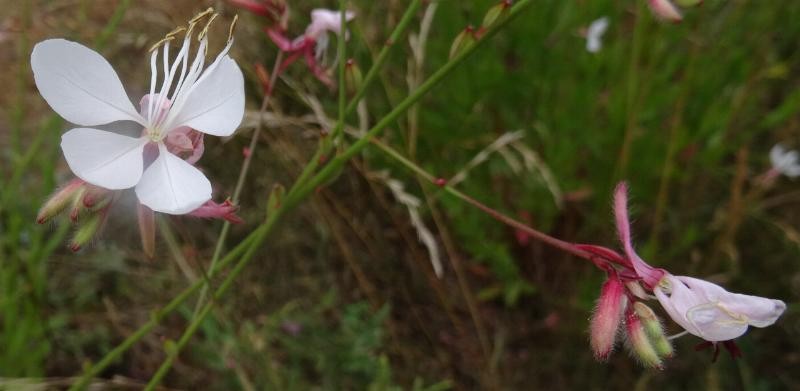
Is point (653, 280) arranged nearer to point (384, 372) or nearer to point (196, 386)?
point (384, 372)

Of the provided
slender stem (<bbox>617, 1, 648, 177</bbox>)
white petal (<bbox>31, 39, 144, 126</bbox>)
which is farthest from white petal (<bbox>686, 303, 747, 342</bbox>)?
slender stem (<bbox>617, 1, 648, 177</bbox>)

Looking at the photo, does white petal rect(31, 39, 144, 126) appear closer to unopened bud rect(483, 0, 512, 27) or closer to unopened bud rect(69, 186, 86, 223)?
unopened bud rect(69, 186, 86, 223)

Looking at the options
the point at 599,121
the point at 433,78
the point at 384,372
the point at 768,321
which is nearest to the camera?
the point at 768,321

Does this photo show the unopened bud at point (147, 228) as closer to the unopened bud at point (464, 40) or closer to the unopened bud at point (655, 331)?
the unopened bud at point (464, 40)

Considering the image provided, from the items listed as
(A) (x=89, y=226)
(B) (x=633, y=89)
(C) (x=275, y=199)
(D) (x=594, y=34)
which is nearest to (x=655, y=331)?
(C) (x=275, y=199)

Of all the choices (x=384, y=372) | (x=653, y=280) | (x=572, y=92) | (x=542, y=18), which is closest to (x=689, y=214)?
(x=572, y=92)
